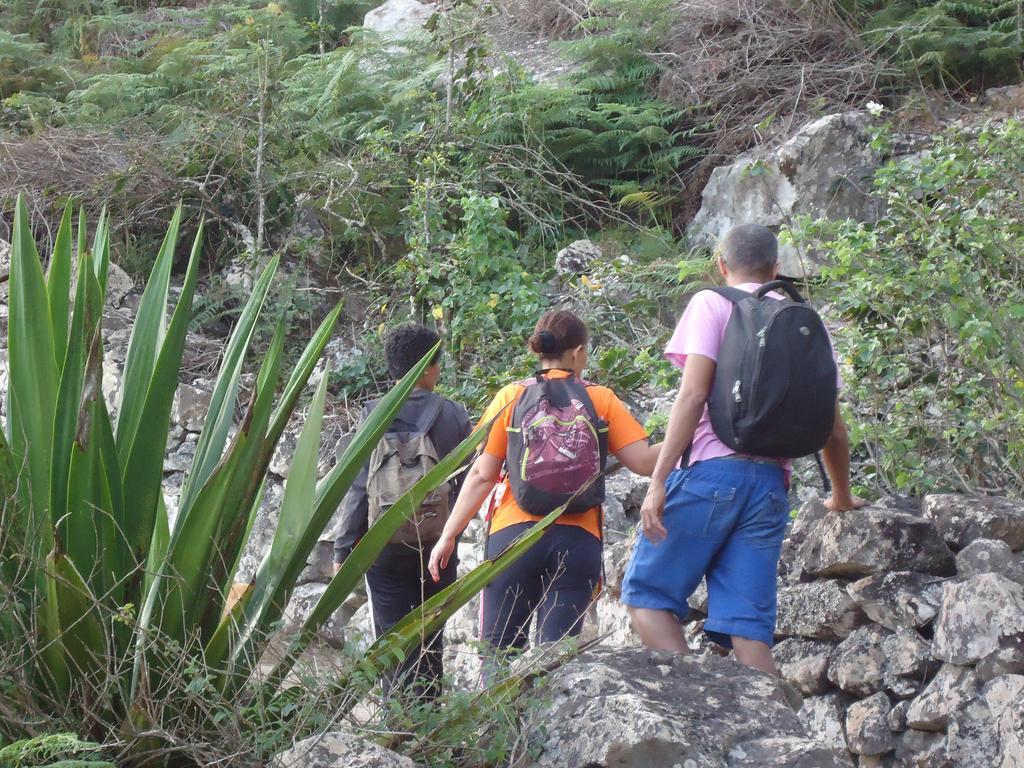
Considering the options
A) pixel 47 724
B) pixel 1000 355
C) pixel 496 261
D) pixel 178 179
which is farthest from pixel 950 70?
pixel 47 724

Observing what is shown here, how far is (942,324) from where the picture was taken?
5.44m

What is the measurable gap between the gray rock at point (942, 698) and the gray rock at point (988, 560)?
20.0 inches

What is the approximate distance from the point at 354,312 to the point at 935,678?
5.88 metres

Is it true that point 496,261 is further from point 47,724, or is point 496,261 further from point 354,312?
point 47,724

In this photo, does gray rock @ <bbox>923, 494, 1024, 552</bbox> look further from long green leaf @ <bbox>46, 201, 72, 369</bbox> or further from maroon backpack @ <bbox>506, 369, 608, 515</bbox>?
long green leaf @ <bbox>46, 201, 72, 369</bbox>

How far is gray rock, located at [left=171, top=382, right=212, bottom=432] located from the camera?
24.8ft

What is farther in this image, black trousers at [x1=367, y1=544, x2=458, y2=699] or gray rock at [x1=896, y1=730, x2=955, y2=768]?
black trousers at [x1=367, y1=544, x2=458, y2=699]

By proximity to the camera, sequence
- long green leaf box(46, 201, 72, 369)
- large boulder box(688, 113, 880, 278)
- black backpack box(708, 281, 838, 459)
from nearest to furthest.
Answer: long green leaf box(46, 201, 72, 369)
black backpack box(708, 281, 838, 459)
large boulder box(688, 113, 880, 278)

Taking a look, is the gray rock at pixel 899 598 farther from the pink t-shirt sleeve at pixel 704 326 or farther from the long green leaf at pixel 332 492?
the long green leaf at pixel 332 492

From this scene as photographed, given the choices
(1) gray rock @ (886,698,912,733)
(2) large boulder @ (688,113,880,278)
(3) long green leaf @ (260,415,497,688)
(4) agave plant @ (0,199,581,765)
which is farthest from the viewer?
(2) large boulder @ (688,113,880,278)

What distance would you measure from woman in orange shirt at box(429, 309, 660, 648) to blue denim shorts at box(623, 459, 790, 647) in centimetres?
33

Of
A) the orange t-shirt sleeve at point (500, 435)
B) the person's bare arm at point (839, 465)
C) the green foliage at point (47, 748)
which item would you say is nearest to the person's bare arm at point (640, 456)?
the orange t-shirt sleeve at point (500, 435)

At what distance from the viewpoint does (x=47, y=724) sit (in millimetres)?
2504

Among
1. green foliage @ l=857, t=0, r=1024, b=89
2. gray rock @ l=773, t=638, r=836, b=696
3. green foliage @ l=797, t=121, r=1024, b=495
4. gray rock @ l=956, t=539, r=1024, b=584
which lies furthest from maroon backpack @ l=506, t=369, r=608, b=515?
green foliage @ l=857, t=0, r=1024, b=89
